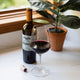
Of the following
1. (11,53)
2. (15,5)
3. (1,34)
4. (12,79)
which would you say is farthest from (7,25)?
(12,79)

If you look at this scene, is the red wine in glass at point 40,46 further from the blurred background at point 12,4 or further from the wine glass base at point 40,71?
the blurred background at point 12,4

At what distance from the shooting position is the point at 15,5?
145 cm

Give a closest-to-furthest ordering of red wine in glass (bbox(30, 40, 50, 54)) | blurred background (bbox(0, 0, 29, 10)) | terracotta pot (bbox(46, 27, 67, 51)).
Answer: red wine in glass (bbox(30, 40, 50, 54))
terracotta pot (bbox(46, 27, 67, 51))
blurred background (bbox(0, 0, 29, 10))

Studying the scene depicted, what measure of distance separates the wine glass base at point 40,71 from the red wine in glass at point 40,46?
11cm

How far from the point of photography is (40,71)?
97 cm

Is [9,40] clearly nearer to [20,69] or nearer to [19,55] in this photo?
[19,55]

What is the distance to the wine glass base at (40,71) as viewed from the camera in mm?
935

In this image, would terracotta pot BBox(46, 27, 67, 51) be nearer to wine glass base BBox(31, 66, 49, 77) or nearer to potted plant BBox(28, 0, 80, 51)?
potted plant BBox(28, 0, 80, 51)

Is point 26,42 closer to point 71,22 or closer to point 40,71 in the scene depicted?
point 40,71

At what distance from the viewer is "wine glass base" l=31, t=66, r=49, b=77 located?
935mm

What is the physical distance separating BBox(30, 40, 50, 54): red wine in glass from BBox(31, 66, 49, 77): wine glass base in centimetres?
11

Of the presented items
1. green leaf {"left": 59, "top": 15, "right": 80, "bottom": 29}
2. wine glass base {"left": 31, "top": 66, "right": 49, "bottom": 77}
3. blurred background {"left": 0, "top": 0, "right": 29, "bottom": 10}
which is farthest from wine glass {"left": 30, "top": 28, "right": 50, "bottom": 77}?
blurred background {"left": 0, "top": 0, "right": 29, "bottom": 10}

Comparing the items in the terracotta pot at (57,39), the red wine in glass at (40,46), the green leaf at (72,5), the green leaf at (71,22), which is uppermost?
the green leaf at (72,5)

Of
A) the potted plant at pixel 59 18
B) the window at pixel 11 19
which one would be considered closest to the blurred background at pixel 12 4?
the window at pixel 11 19
